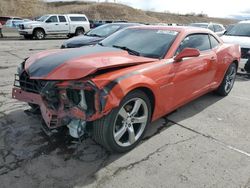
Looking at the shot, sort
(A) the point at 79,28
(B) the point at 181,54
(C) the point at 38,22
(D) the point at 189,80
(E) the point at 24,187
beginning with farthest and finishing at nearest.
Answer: (A) the point at 79,28, (C) the point at 38,22, (D) the point at 189,80, (B) the point at 181,54, (E) the point at 24,187

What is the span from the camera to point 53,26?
20531mm

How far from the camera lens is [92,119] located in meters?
2.77

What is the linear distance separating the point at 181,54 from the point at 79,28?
19.6m

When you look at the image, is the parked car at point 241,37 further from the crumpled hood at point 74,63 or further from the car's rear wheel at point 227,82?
the crumpled hood at point 74,63

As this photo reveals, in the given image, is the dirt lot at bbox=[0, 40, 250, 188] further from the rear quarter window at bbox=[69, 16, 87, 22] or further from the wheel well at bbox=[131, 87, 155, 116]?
the rear quarter window at bbox=[69, 16, 87, 22]

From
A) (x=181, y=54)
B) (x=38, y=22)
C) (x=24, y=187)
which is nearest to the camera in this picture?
(x=24, y=187)

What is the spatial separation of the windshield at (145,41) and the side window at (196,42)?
8.4 inches

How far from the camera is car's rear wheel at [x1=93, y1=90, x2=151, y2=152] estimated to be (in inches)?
116

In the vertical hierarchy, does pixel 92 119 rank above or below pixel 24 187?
above

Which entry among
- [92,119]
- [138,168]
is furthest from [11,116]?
[138,168]

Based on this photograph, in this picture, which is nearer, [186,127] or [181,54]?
[181,54]

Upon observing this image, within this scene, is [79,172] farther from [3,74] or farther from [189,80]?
[3,74]

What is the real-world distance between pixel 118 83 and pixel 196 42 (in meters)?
2.34

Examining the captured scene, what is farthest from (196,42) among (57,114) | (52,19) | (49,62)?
(52,19)
